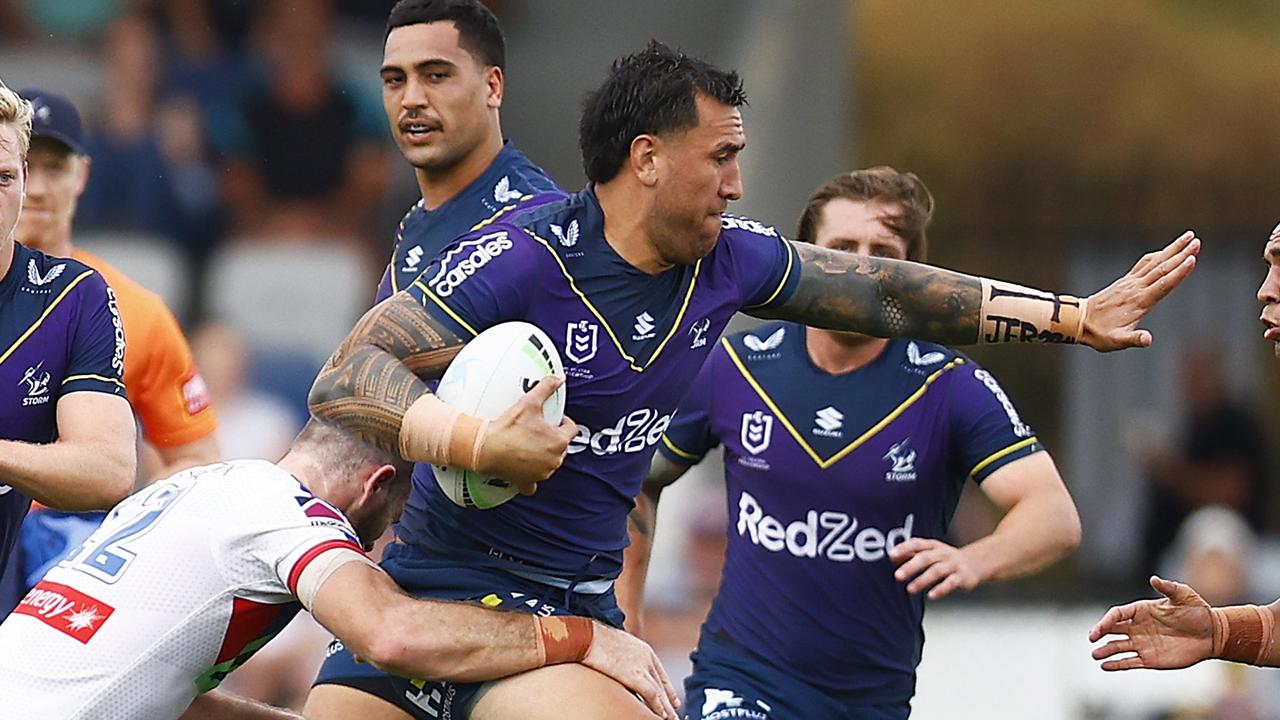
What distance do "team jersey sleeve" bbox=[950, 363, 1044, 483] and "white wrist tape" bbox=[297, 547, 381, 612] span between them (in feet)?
7.61

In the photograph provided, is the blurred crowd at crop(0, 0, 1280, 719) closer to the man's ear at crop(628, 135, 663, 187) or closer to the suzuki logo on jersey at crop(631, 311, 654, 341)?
the suzuki logo on jersey at crop(631, 311, 654, 341)

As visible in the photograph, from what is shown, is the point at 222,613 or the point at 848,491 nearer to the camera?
the point at 222,613

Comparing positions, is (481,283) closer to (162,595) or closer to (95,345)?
(162,595)

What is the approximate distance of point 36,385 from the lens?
5.45 meters

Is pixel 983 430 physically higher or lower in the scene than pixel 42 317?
higher

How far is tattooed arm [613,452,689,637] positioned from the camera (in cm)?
641

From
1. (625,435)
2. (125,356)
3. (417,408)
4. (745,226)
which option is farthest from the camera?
(125,356)

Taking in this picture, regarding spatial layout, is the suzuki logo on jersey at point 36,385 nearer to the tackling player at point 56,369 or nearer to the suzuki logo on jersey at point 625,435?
the tackling player at point 56,369

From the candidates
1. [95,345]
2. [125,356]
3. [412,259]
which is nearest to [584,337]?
[412,259]

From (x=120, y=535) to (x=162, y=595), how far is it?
211 mm

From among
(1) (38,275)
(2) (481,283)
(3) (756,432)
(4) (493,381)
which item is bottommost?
(1) (38,275)

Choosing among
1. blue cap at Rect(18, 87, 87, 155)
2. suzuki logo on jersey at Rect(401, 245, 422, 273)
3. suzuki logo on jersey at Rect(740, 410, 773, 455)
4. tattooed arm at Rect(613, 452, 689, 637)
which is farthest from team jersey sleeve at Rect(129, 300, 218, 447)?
suzuki logo on jersey at Rect(740, 410, 773, 455)

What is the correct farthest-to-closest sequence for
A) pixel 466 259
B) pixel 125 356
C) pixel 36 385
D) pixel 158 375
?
pixel 158 375, pixel 125 356, pixel 36 385, pixel 466 259

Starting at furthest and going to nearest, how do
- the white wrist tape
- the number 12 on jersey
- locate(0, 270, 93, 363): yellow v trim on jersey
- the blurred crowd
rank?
the blurred crowd → locate(0, 270, 93, 363): yellow v trim on jersey → the number 12 on jersey → the white wrist tape
